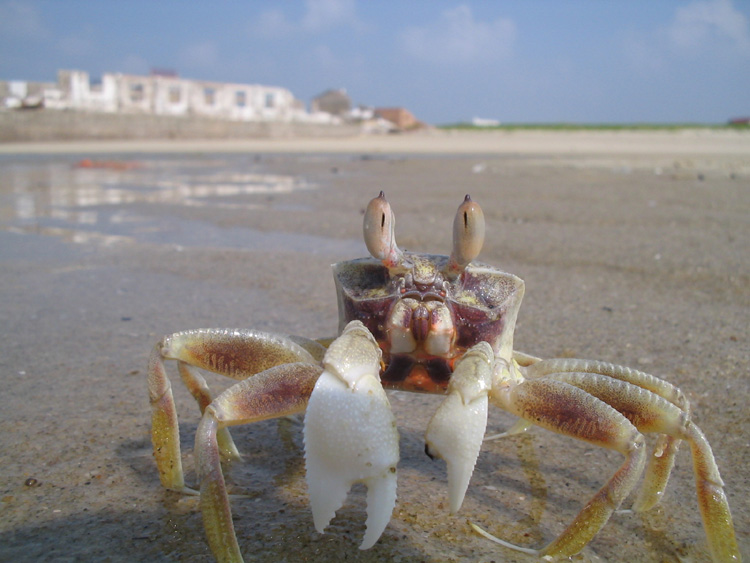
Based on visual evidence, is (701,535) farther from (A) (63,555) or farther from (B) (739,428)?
(A) (63,555)

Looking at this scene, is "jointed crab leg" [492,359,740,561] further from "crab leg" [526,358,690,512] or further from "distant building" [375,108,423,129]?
"distant building" [375,108,423,129]

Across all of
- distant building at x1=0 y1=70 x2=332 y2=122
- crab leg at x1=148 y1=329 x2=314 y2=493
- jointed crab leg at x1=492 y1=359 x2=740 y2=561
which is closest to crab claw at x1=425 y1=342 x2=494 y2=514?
jointed crab leg at x1=492 y1=359 x2=740 y2=561

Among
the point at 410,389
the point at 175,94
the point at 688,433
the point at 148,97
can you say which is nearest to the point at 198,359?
the point at 410,389

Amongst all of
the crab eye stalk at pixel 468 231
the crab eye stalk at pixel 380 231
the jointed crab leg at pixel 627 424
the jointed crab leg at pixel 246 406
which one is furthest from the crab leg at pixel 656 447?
the jointed crab leg at pixel 246 406

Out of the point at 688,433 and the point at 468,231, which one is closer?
the point at 688,433

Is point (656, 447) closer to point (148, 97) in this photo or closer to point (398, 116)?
point (148, 97)
